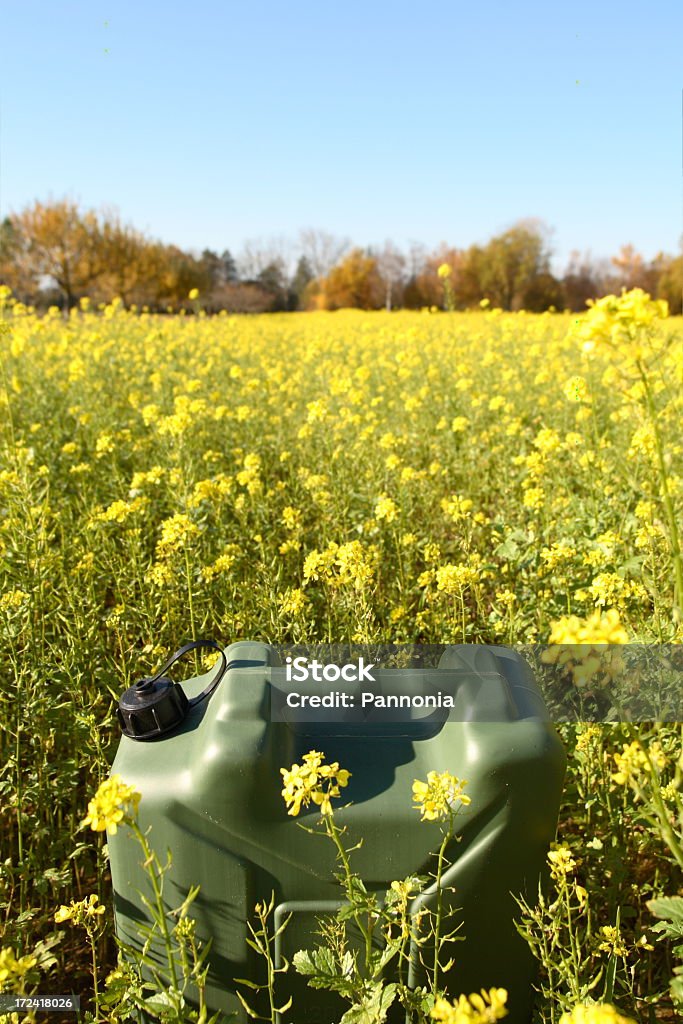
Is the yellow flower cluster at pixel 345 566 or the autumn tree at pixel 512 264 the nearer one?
the yellow flower cluster at pixel 345 566

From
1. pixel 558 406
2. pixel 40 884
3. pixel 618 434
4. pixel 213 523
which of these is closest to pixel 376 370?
pixel 558 406

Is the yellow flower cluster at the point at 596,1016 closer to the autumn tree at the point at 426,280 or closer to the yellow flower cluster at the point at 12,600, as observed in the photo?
the yellow flower cluster at the point at 12,600

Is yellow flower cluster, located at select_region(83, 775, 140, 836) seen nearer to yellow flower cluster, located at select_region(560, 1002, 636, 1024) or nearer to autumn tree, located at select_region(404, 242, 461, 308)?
yellow flower cluster, located at select_region(560, 1002, 636, 1024)

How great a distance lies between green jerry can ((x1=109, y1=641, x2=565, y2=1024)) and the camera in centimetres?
130

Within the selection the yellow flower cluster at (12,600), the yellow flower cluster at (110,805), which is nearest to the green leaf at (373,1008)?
the yellow flower cluster at (110,805)

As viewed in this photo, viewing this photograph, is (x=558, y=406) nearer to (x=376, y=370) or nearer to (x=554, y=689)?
(x=376, y=370)

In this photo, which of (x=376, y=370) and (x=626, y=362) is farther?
(x=376, y=370)

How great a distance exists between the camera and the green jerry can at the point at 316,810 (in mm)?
1302

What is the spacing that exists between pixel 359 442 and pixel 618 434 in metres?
1.89

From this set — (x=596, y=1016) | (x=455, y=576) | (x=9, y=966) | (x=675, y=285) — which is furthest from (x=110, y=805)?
(x=675, y=285)

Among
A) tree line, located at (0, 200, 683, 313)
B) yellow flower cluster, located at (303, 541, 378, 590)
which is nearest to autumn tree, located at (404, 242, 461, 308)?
tree line, located at (0, 200, 683, 313)

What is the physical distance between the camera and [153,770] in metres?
1.35

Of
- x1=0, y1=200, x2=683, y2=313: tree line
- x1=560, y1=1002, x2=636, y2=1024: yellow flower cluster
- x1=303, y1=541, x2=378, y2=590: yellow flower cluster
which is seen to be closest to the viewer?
x1=560, y1=1002, x2=636, y2=1024: yellow flower cluster

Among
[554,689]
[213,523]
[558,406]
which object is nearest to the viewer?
[554,689]
